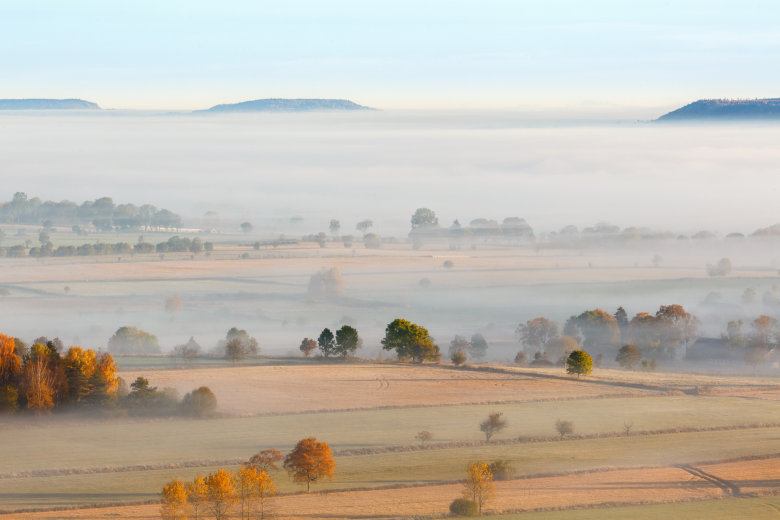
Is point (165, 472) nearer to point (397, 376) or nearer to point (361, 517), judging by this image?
point (361, 517)

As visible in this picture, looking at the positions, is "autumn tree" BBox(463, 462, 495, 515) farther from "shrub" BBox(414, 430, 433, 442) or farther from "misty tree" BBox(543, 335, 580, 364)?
"misty tree" BBox(543, 335, 580, 364)

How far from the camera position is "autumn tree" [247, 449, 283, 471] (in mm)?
61562

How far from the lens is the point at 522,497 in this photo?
56.2m

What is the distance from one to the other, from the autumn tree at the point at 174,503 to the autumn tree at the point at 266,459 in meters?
9.40

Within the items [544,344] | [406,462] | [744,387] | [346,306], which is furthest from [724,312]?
[406,462]

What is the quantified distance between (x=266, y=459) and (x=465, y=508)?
49.0ft

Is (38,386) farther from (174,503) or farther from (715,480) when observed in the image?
(715,480)

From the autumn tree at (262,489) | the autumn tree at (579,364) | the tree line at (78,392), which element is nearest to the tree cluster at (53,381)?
the tree line at (78,392)

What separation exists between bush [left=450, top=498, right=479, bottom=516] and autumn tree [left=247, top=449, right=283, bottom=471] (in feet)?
43.8

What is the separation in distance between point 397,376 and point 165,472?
129 feet

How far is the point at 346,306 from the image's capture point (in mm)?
192125

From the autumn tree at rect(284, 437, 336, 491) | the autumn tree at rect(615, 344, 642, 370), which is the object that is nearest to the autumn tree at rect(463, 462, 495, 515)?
the autumn tree at rect(284, 437, 336, 491)

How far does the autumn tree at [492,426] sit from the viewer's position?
236ft

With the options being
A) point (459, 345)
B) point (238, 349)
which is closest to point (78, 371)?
point (238, 349)
